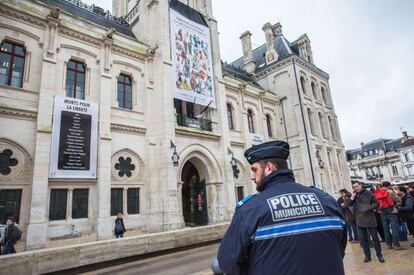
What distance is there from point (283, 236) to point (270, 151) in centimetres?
68

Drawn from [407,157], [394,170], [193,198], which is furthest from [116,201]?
[394,170]

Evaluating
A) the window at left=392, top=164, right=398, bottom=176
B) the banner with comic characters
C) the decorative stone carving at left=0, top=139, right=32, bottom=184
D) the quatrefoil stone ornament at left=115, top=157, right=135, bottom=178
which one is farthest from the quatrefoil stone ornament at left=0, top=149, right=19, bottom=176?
the window at left=392, top=164, right=398, bottom=176

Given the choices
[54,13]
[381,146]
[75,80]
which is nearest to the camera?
[54,13]

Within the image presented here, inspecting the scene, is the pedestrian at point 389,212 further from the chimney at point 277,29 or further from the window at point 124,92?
the chimney at point 277,29

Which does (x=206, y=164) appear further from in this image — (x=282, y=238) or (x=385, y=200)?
(x=282, y=238)

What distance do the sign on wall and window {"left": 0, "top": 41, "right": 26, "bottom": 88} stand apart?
1863 mm

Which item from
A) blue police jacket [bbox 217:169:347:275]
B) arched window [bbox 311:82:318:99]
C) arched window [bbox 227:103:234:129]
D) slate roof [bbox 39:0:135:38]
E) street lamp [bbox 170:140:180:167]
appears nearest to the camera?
blue police jacket [bbox 217:169:347:275]

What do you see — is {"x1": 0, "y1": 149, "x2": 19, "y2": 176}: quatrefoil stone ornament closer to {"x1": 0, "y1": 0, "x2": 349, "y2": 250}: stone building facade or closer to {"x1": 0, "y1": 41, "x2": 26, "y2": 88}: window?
{"x1": 0, "y1": 0, "x2": 349, "y2": 250}: stone building facade

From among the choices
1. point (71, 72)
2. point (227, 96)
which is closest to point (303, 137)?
point (227, 96)

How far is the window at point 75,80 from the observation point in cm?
1313

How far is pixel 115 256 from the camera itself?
26.7 feet

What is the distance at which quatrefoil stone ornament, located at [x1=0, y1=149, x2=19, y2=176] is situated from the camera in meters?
10.4

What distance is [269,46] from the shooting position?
29.0m

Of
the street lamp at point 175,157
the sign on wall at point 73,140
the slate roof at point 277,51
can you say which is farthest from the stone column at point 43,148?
the slate roof at point 277,51
